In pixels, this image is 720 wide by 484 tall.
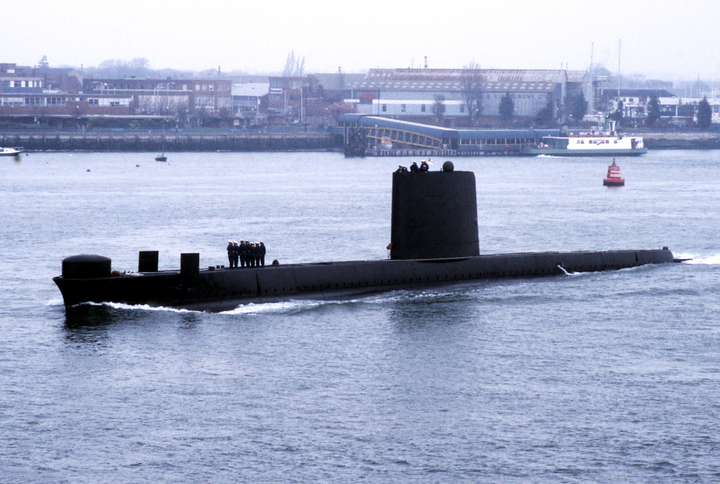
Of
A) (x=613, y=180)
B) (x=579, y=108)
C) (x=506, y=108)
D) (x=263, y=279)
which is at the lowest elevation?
(x=263, y=279)

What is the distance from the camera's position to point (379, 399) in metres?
19.7

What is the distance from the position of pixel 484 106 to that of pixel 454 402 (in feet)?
A: 513

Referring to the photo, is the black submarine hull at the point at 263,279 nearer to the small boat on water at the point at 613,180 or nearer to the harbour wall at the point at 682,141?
the small boat on water at the point at 613,180

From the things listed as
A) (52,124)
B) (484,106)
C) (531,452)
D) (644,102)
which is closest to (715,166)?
(484,106)

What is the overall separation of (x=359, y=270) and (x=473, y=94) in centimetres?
14629

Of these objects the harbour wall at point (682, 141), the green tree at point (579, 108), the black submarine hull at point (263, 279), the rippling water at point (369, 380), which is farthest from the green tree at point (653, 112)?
the black submarine hull at point (263, 279)

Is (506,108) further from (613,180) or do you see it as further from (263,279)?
(263,279)

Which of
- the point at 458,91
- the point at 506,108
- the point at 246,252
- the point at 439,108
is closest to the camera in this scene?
the point at 246,252

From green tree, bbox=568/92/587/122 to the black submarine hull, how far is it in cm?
14217

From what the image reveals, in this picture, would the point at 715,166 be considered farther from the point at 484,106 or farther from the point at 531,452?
the point at 531,452

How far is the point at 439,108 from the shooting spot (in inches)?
6629

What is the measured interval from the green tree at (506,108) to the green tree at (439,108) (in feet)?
32.9

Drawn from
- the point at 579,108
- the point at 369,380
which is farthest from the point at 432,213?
the point at 579,108

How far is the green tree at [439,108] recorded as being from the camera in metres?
168
